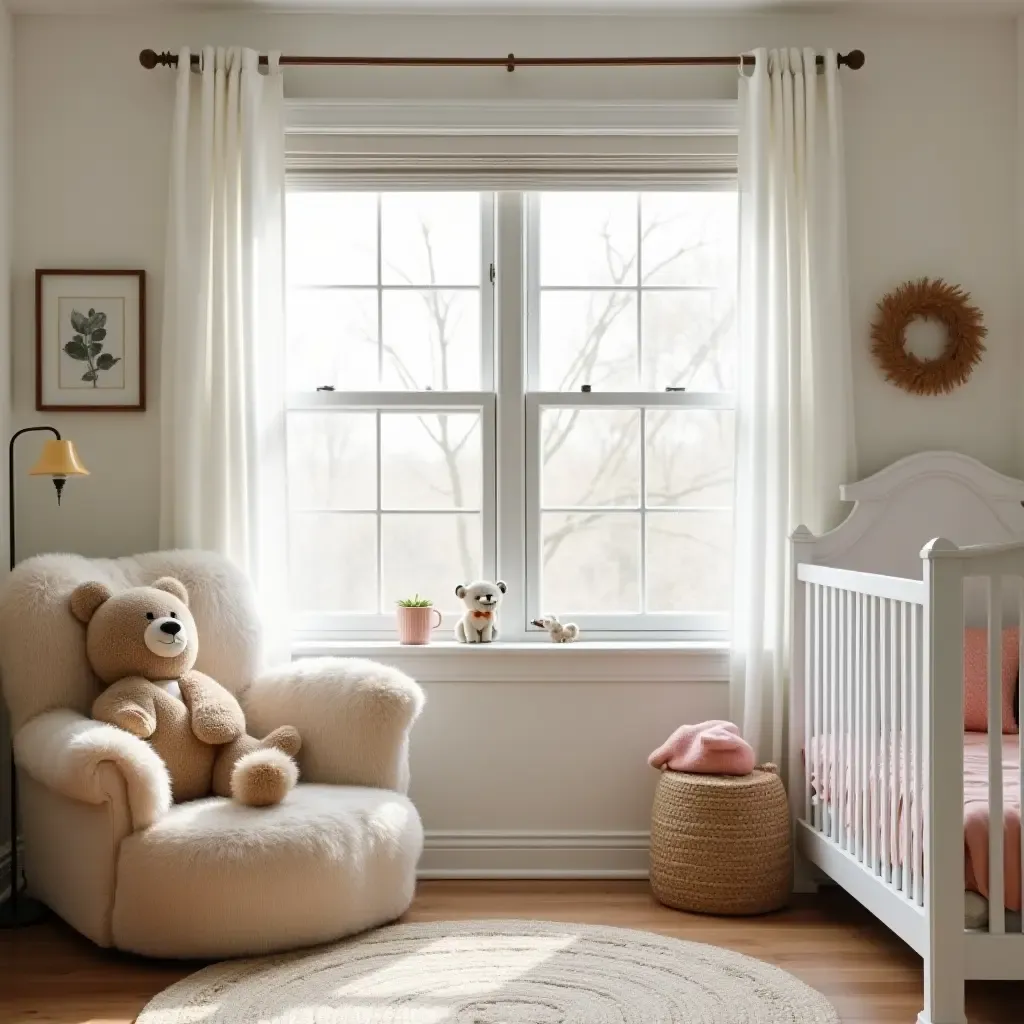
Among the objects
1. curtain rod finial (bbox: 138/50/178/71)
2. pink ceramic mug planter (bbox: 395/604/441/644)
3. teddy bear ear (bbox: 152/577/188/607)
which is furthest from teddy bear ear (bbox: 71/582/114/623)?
curtain rod finial (bbox: 138/50/178/71)

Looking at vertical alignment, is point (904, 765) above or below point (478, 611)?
below

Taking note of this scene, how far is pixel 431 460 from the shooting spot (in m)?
3.32

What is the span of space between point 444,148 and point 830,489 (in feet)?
4.64

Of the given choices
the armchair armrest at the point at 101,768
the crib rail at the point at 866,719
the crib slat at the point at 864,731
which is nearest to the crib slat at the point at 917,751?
the crib rail at the point at 866,719

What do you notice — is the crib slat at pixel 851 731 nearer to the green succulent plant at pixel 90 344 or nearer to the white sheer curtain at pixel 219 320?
the white sheer curtain at pixel 219 320

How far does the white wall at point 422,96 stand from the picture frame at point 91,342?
0.14 ft

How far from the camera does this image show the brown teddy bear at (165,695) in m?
2.66

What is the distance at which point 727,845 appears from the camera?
280 centimetres

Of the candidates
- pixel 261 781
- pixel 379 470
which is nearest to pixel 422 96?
pixel 379 470

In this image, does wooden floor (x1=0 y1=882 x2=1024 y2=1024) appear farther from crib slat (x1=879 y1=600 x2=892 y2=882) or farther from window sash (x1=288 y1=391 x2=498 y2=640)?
window sash (x1=288 y1=391 x2=498 y2=640)

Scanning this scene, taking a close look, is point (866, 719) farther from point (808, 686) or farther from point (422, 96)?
point (422, 96)

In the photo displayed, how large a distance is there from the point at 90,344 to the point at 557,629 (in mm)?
1510

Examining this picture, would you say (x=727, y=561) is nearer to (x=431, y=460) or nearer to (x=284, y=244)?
(x=431, y=460)

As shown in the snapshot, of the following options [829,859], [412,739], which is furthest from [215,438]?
[829,859]
